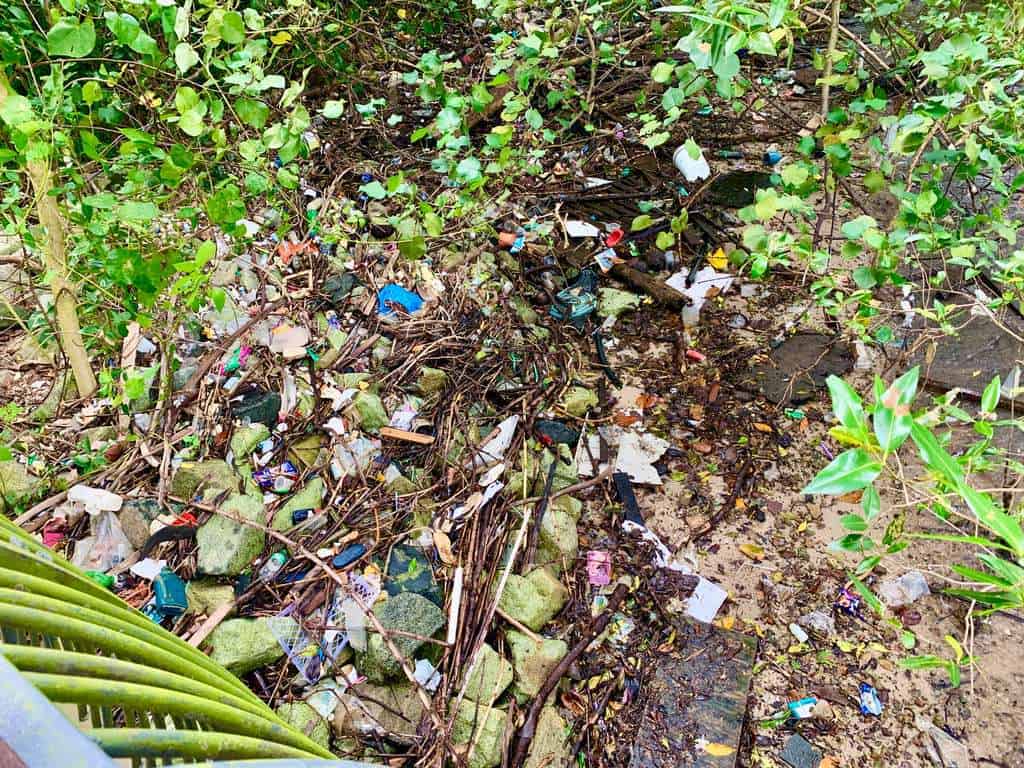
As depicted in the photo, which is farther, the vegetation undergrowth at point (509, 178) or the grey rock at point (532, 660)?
the grey rock at point (532, 660)

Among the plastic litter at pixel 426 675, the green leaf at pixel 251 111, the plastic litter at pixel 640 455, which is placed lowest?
the plastic litter at pixel 640 455

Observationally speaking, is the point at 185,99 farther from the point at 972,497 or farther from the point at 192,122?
the point at 972,497

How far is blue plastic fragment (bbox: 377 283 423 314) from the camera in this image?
320 cm

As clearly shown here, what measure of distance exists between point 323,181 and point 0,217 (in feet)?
5.32

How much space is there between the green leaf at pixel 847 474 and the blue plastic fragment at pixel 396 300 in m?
2.39

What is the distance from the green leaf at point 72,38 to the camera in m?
1.57

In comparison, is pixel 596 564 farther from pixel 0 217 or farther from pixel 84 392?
pixel 0 217

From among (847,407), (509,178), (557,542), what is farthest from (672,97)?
(557,542)

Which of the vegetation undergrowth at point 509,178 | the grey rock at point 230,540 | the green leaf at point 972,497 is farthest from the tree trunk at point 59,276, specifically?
the green leaf at point 972,497

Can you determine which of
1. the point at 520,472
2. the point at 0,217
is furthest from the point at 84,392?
the point at 520,472

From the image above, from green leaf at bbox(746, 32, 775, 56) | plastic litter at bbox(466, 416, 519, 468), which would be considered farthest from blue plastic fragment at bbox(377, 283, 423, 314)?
green leaf at bbox(746, 32, 775, 56)

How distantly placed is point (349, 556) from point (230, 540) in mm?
403

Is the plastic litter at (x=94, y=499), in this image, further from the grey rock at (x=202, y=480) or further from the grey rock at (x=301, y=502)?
the grey rock at (x=301, y=502)

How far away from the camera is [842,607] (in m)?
2.35
